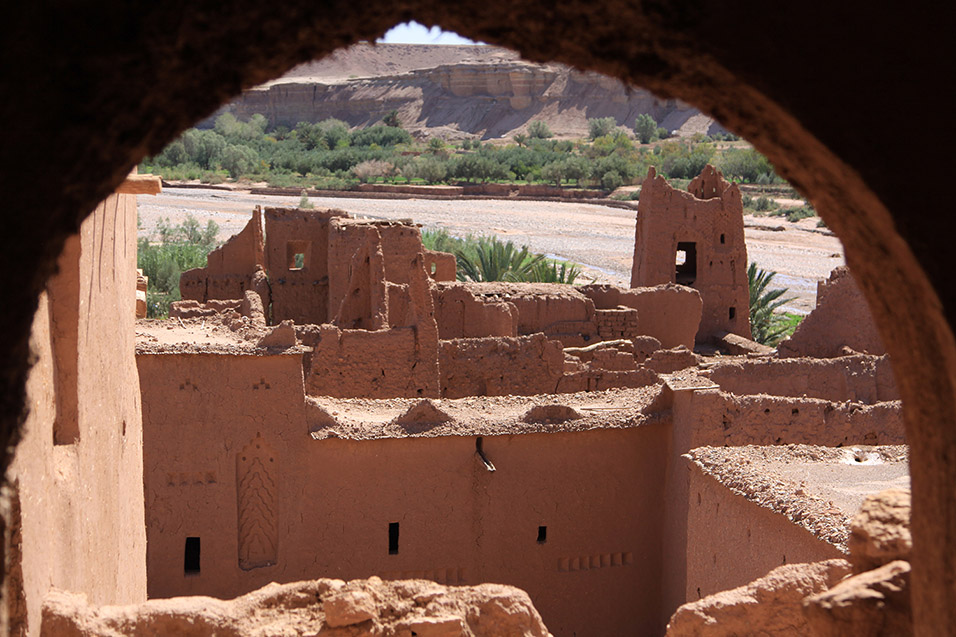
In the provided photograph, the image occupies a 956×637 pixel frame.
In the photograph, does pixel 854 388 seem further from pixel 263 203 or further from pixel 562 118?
pixel 562 118

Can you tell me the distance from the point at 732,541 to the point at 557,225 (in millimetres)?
35304

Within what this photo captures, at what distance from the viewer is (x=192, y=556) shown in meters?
10.1

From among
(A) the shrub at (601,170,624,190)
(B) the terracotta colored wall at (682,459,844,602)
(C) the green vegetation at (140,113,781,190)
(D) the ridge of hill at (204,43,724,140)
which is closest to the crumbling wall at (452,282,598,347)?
(B) the terracotta colored wall at (682,459,844,602)

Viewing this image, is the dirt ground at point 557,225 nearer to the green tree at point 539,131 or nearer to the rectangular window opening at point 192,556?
the rectangular window opening at point 192,556

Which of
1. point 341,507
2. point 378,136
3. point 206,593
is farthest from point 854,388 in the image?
point 378,136

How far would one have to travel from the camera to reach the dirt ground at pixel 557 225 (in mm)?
34031

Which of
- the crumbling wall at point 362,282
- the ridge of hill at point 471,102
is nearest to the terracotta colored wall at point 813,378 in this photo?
the crumbling wall at point 362,282

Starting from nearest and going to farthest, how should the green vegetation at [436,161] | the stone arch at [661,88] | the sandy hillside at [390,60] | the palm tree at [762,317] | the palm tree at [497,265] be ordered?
the stone arch at [661,88] → the palm tree at [762,317] → the palm tree at [497,265] → the green vegetation at [436,161] → the sandy hillside at [390,60]

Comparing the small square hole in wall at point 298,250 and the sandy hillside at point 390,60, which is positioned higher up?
the sandy hillside at point 390,60

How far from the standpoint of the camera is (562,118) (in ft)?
284

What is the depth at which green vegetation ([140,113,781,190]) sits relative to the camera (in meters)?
54.7

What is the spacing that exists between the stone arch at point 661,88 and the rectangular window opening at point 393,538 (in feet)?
26.4

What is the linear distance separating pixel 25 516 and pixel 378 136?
245 ft

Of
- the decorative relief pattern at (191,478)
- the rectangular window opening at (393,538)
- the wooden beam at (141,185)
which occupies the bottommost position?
the rectangular window opening at (393,538)
